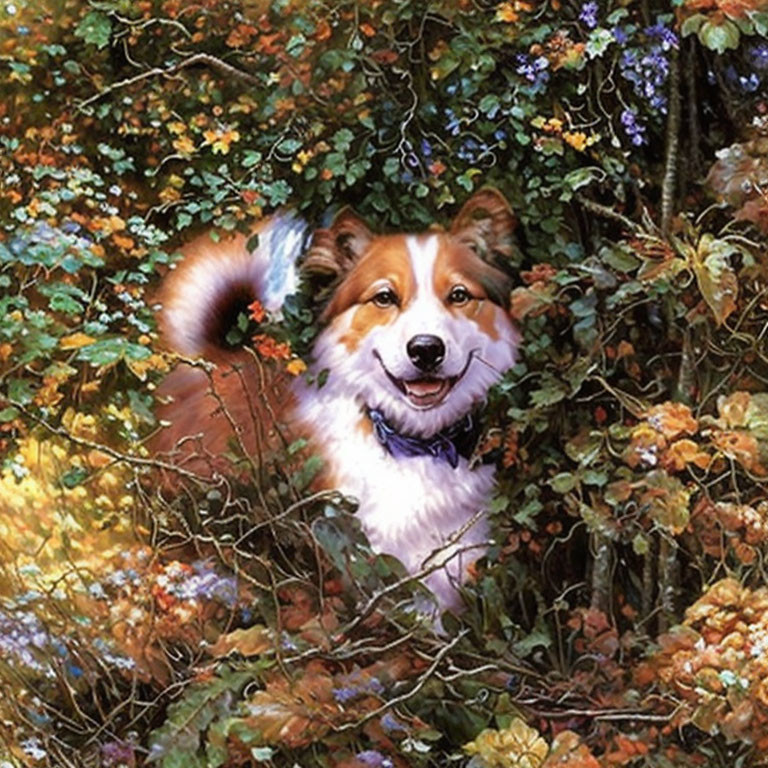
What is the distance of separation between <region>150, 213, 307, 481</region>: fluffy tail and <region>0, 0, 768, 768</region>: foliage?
3 centimetres

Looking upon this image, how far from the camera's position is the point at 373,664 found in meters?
2.04

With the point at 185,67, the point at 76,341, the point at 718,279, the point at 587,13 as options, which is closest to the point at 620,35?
the point at 587,13

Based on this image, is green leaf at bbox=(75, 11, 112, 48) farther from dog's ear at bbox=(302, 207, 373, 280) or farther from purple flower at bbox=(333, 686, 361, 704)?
purple flower at bbox=(333, 686, 361, 704)

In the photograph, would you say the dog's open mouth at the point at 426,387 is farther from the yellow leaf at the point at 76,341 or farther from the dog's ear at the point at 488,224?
the yellow leaf at the point at 76,341

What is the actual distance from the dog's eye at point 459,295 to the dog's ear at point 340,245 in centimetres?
15

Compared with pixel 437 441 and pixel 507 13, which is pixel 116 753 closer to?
pixel 437 441

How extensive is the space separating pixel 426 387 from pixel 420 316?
11cm

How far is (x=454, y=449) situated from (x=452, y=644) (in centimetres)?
29

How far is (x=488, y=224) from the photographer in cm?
209

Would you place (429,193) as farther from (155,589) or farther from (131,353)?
(155,589)

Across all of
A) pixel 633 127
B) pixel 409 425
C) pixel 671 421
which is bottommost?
pixel 671 421

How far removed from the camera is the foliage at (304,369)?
2.03m

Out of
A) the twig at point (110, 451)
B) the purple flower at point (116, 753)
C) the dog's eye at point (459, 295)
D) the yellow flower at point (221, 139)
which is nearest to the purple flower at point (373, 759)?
the purple flower at point (116, 753)

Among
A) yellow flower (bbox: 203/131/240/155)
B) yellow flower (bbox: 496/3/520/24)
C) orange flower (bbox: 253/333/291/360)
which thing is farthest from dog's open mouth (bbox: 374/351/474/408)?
yellow flower (bbox: 496/3/520/24)
